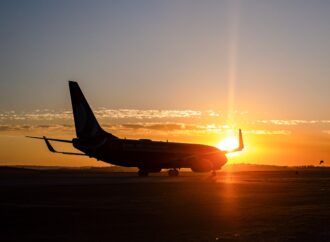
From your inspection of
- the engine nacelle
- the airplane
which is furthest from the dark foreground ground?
the engine nacelle

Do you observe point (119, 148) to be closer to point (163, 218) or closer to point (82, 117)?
point (82, 117)

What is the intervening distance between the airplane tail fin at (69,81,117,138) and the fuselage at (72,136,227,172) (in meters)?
1.18

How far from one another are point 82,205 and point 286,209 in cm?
991

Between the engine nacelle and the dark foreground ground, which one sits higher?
the dark foreground ground

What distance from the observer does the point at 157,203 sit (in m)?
27.8

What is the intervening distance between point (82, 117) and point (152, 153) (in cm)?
1051

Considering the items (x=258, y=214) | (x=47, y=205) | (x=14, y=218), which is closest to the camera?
(x=14, y=218)

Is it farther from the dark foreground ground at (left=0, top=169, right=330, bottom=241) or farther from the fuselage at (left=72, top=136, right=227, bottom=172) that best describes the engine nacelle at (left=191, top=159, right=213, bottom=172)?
the dark foreground ground at (left=0, top=169, right=330, bottom=241)

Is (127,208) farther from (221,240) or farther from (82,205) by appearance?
(221,240)

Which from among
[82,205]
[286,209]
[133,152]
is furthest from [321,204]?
[133,152]

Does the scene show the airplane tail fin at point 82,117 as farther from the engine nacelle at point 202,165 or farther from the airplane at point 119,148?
the engine nacelle at point 202,165

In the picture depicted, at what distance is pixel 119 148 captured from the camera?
226ft

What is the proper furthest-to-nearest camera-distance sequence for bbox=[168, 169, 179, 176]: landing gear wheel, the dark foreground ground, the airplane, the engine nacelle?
the engine nacelle
bbox=[168, 169, 179, 176]: landing gear wheel
the airplane
the dark foreground ground

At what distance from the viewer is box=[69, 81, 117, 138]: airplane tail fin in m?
68.6
